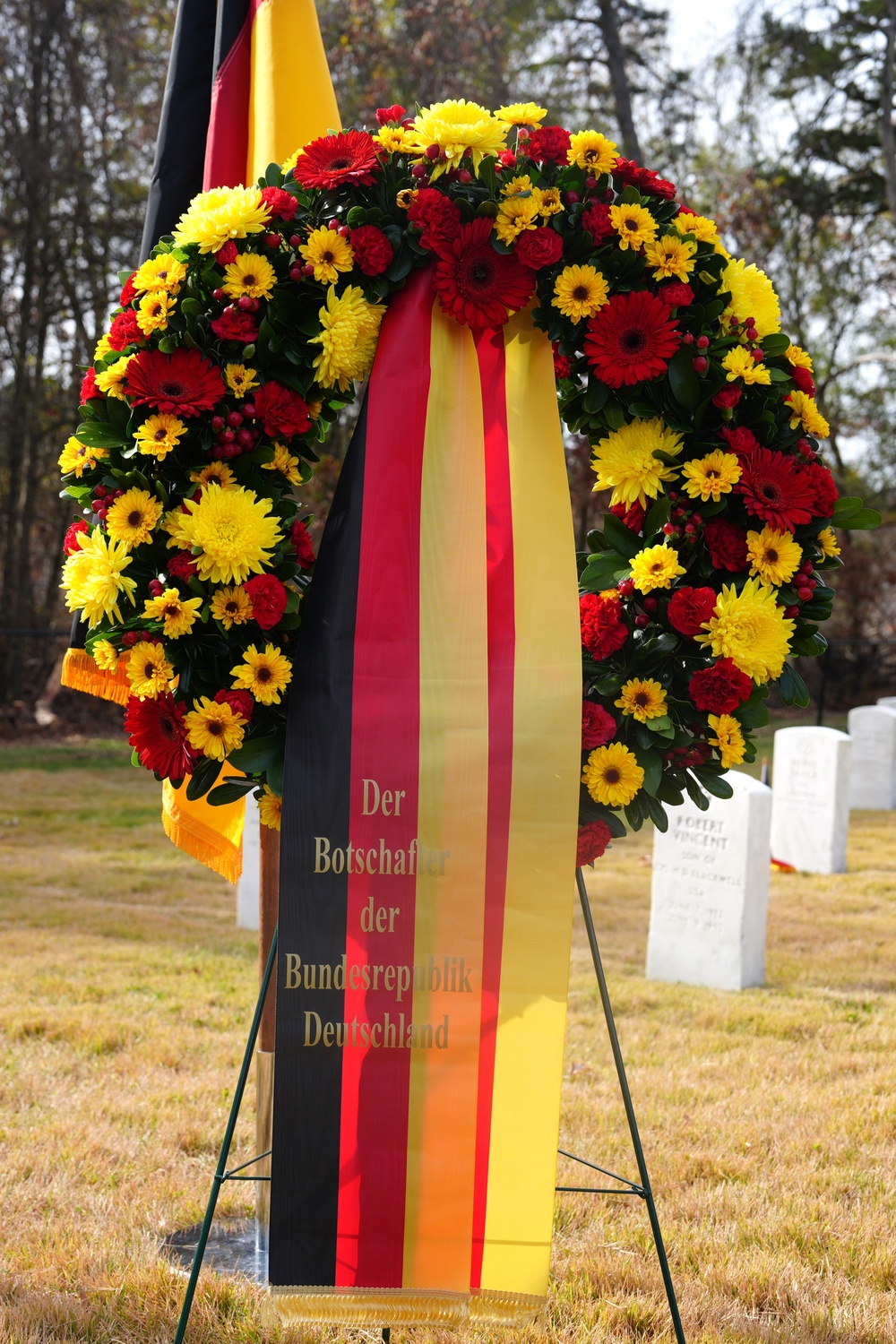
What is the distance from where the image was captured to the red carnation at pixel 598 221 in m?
2.41

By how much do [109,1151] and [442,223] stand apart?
278 cm

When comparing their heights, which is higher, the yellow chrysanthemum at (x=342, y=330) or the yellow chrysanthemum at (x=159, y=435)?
the yellow chrysanthemum at (x=342, y=330)

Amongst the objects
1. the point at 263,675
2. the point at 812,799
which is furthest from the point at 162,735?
the point at 812,799

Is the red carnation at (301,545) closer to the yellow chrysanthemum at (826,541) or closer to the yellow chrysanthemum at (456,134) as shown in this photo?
the yellow chrysanthemum at (456,134)

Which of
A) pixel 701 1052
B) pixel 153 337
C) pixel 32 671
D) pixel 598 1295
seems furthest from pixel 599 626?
pixel 32 671

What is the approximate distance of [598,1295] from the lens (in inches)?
110

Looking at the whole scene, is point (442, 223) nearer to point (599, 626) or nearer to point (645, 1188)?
point (599, 626)

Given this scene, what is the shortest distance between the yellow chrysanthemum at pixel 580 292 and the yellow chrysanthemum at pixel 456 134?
282 mm

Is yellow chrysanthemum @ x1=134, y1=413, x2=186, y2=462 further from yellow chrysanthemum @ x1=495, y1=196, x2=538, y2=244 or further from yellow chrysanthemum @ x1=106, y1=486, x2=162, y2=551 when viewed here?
yellow chrysanthemum @ x1=495, y1=196, x2=538, y2=244

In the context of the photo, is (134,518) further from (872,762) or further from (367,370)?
(872,762)

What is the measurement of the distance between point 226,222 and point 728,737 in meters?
1.46

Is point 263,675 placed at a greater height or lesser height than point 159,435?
lesser

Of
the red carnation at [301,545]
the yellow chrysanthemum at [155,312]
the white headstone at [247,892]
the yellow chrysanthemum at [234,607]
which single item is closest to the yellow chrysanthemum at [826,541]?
the red carnation at [301,545]

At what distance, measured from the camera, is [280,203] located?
7.85ft
